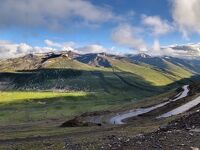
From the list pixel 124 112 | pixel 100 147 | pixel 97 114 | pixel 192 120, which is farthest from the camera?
pixel 124 112

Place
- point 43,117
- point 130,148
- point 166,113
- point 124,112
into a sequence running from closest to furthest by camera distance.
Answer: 1. point 130,148
2. point 166,113
3. point 124,112
4. point 43,117

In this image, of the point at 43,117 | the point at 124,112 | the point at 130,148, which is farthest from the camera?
the point at 43,117

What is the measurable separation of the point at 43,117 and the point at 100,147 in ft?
519

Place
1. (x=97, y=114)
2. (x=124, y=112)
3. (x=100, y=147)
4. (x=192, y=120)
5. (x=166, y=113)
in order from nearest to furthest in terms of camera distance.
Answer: (x=100, y=147) < (x=192, y=120) < (x=166, y=113) < (x=97, y=114) < (x=124, y=112)

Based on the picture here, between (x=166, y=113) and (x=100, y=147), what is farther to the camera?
(x=166, y=113)

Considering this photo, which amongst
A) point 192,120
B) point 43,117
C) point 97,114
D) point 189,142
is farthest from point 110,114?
point 189,142

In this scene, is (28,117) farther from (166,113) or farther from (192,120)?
(192,120)

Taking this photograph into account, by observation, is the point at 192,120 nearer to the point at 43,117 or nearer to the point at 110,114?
the point at 110,114

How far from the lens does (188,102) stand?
481 feet

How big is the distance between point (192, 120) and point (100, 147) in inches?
544

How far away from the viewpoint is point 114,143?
3988 centimetres

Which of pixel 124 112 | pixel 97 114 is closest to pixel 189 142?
pixel 97 114

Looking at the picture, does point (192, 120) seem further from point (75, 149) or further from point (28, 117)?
point (28, 117)

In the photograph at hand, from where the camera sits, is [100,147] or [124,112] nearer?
[100,147]
